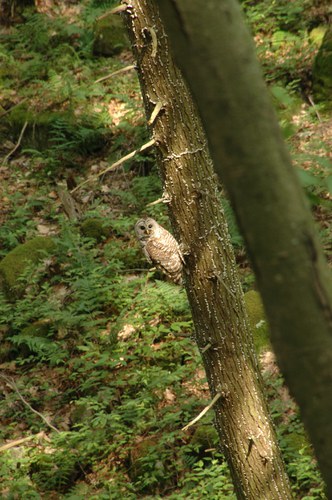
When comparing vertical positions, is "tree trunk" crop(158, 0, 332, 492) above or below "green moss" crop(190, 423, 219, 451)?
above

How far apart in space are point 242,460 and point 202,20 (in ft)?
8.89

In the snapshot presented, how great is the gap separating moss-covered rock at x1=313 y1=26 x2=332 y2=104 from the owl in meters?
3.54

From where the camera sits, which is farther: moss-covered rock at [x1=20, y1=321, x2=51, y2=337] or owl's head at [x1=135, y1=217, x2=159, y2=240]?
moss-covered rock at [x1=20, y1=321, x2=51, y2=337]

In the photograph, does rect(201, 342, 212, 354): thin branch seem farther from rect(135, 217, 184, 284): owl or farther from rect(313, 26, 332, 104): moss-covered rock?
rect(313, 26, 332, 104): moss-covered rock

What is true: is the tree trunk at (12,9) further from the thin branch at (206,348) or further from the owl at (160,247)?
the thin branch at (206,348)

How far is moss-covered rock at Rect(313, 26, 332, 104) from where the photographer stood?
775 cm

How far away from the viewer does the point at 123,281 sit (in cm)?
692

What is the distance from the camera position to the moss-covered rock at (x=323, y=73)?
7746mm

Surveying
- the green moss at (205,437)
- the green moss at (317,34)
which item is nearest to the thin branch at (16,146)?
the green moss at (317,34)

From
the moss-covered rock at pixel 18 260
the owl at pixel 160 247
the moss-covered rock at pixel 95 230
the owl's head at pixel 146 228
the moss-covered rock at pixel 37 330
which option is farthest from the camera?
the moss-covered rock at pixel 95 230

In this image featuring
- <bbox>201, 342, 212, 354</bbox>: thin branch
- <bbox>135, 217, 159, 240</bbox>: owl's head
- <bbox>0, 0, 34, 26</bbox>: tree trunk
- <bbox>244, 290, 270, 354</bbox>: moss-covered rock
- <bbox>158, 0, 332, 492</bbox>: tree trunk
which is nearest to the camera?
<bbox>158, 0, 332, 492</bbox>: tree trunk

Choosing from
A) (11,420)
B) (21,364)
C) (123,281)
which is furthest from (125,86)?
(11,420)

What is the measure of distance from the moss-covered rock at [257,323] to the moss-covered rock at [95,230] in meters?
2.39

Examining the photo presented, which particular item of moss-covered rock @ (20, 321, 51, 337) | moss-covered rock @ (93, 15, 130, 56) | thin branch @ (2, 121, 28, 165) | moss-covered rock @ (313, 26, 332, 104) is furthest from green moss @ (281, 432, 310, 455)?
moss-covered rock @ (93, 15, 130, 56)
